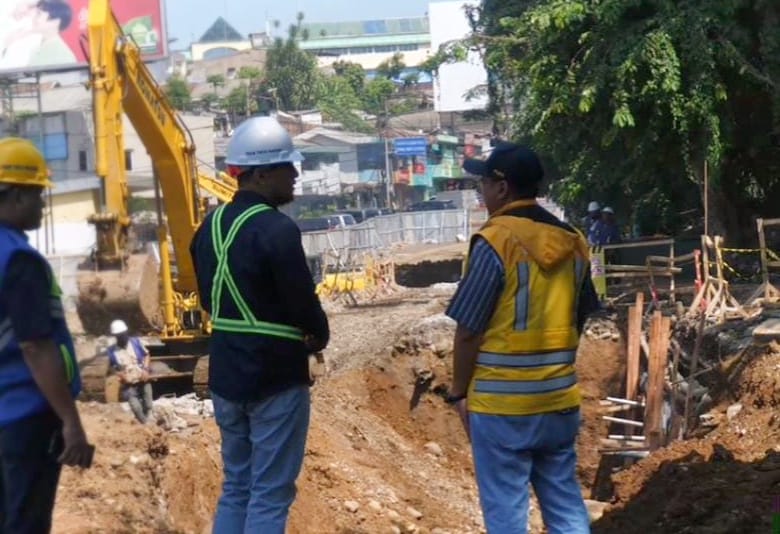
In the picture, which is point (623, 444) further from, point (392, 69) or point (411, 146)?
point (392, 69)

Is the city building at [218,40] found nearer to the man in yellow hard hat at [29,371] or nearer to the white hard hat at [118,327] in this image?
the white hard hat at [118,327]

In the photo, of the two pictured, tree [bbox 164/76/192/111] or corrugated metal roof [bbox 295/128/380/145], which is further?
corrugated metal roof [bbox 295/128/380/145]

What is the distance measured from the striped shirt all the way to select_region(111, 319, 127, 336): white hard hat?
10.1 m

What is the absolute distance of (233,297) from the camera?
5.36 meters

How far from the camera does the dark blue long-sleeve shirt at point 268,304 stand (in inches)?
208

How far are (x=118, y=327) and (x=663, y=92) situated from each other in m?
8.49

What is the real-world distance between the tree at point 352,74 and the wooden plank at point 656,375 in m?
83.4

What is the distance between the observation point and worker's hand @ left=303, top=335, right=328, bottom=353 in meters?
5.42

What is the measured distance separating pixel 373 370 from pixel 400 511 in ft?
22.6

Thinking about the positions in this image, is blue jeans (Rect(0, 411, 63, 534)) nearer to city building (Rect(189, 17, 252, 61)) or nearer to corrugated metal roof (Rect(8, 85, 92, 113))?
corrugated metal roof (Rect(8, 85, 92, 113))

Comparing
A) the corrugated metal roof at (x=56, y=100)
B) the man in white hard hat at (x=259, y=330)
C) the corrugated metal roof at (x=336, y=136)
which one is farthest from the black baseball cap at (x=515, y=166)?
the corrugated metal roof at (x=336, y=136)

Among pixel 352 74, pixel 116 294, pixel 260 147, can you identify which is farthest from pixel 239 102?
pixel 260 147

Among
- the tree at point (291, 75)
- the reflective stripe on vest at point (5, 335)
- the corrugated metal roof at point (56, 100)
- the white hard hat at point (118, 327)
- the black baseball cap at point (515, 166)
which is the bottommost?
the white hard hat at point (118, 327)

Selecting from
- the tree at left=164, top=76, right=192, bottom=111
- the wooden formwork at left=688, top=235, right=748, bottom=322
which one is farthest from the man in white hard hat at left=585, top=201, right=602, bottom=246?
the tree at left=164, top=76, right=192, bottom=111
